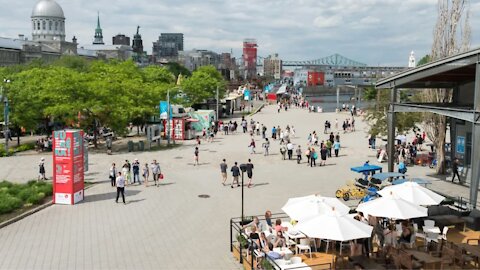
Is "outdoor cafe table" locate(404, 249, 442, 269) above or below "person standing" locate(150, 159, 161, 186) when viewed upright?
below

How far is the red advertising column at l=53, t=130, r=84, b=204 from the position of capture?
21656 mm

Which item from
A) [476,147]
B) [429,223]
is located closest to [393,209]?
[429,223]

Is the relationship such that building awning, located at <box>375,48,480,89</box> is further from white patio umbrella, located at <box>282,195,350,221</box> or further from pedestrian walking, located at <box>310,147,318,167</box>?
pedestrian walking, located at <box>310,147,318,167</box>

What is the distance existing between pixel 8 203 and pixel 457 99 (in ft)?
74.3

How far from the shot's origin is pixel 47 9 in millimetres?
174500

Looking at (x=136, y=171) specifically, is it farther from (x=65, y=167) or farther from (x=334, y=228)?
(x=334, y=228)

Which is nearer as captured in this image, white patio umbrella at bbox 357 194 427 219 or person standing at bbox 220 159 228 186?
white patio umbrella at bbox 357 194 427 219

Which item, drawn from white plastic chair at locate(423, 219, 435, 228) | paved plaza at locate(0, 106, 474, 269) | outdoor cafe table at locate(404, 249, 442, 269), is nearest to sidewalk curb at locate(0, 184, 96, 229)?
paved plaza at locate(0, 106, 474, 269)

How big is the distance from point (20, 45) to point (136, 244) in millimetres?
141095

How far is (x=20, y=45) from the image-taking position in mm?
139375

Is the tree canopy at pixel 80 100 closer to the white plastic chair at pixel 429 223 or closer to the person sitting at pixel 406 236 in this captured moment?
the white plastic chair at pixel 429 223

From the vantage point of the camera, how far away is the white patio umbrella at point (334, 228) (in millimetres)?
12453

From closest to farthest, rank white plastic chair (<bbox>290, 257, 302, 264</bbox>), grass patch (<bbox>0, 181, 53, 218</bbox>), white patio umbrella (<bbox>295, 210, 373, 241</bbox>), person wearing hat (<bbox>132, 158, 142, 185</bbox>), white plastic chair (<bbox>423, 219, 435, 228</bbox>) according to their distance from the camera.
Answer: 1. white patio umbrella (<bbox>295, 210, 373, 241</bbox>)
2. white plastic chair (<bbox>290, 257, 302, 264</bbox>)
3. white plastic chair (<bbox>423, 219, 435, 228</bbox>)
4. grass patch (<bbox>0, 181, 53, 218</bbox>)
5. person wearing hat (<bbox>132, 158, 142, 185</bbox>)

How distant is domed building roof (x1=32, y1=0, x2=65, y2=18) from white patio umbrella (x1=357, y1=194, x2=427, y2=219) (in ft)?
596
